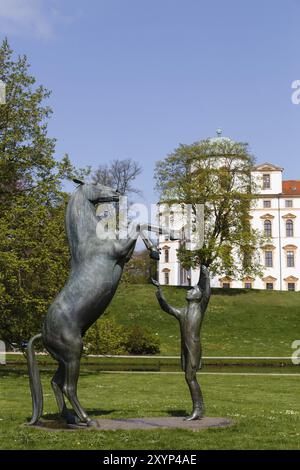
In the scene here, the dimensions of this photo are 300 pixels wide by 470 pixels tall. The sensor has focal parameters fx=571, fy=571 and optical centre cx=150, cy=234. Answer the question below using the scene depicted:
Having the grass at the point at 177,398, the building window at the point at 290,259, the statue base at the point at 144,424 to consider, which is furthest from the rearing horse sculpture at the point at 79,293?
the building window at the point at 290,259

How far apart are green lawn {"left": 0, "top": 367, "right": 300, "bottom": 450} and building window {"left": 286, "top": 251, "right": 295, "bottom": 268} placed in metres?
53.1

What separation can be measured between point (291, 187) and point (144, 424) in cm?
7117

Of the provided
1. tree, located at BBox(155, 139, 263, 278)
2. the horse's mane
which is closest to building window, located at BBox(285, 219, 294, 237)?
tree, located at BBox(155, 139, 263, 278)

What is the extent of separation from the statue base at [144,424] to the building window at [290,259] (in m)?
65.8

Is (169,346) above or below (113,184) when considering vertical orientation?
below

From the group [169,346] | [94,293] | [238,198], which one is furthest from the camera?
[238,198]

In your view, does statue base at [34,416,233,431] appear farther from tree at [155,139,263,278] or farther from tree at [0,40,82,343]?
tree at [155,139,263,278]

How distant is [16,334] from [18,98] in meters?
9.19

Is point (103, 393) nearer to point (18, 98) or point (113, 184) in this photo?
point (18, 98)

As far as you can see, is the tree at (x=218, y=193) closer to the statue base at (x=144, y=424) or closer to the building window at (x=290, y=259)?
the building window at (x=290, y=259)

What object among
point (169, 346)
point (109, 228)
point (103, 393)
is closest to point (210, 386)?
point (103, 393)

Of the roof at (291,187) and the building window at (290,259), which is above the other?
the roof at (291,187)

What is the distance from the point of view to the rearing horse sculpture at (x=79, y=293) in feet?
30.7

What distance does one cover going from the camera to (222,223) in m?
54.6
